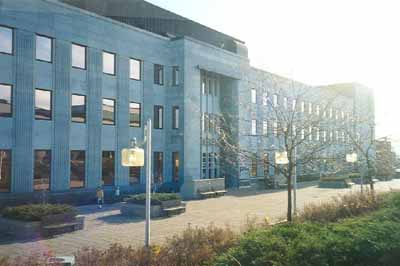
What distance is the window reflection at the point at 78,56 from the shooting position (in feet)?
83.3

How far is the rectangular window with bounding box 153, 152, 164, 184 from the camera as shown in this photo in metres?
31.0

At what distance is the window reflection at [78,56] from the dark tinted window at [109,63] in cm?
175

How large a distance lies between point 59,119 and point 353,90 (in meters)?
62.4

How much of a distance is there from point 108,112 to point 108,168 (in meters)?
4.03

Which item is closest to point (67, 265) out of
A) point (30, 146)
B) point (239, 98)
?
point (30, 146)

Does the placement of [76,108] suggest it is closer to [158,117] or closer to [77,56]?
[77,56]

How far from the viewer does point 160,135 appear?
1245 inches

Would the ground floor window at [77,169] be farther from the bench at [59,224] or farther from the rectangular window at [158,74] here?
the bench at [59,224]

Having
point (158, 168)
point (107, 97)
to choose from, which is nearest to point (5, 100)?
point (107, 97)

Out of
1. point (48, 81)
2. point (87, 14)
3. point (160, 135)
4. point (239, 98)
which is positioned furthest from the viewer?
point (239, 98)

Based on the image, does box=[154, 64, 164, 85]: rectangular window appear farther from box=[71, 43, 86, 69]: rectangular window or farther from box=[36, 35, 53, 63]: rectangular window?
box=[36, 35, 53, 63]: rectangular window

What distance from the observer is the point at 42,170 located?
76.5 feet

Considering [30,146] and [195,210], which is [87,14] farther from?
[195,210]

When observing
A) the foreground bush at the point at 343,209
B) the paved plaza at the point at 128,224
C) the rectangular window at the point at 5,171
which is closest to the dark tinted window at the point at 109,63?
the rectangular window at the point at 5,171
